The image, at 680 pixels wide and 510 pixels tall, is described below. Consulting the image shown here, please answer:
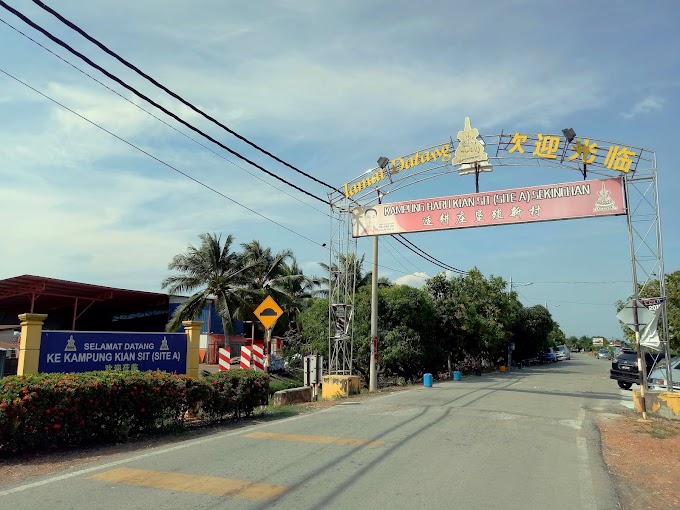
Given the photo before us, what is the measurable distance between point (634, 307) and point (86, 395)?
1227 cm

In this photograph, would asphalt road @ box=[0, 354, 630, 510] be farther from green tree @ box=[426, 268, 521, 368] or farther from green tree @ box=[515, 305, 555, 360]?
green tree @ box=[515, 305, 555, 360]

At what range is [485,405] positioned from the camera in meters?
14.0

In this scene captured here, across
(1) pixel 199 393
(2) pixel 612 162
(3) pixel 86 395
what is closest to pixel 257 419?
(1) pixel 199 393

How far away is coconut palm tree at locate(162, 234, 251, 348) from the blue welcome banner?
1878 cm

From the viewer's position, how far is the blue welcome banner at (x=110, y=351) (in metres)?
9.63

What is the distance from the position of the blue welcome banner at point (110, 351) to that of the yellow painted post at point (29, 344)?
146mm

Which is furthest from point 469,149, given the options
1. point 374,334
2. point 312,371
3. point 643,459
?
point 643,459

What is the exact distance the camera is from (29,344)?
9.18 m

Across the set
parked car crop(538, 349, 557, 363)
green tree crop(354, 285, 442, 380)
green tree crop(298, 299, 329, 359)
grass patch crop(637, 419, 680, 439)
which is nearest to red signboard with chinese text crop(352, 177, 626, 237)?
grass patch crop(637, 419, 680, 439)

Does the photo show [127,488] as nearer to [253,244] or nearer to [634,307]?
[634,307]

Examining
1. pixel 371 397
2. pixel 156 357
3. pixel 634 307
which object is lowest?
pixel 371 397

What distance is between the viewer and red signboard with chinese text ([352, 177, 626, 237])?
14742mm

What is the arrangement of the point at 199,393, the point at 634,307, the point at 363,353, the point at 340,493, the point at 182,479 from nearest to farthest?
the point at 340,493 → the point at 182,479 → the point at 199,393 → the point at 634,307 → the point at 363,353

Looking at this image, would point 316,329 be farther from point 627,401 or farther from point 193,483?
point 193,483
